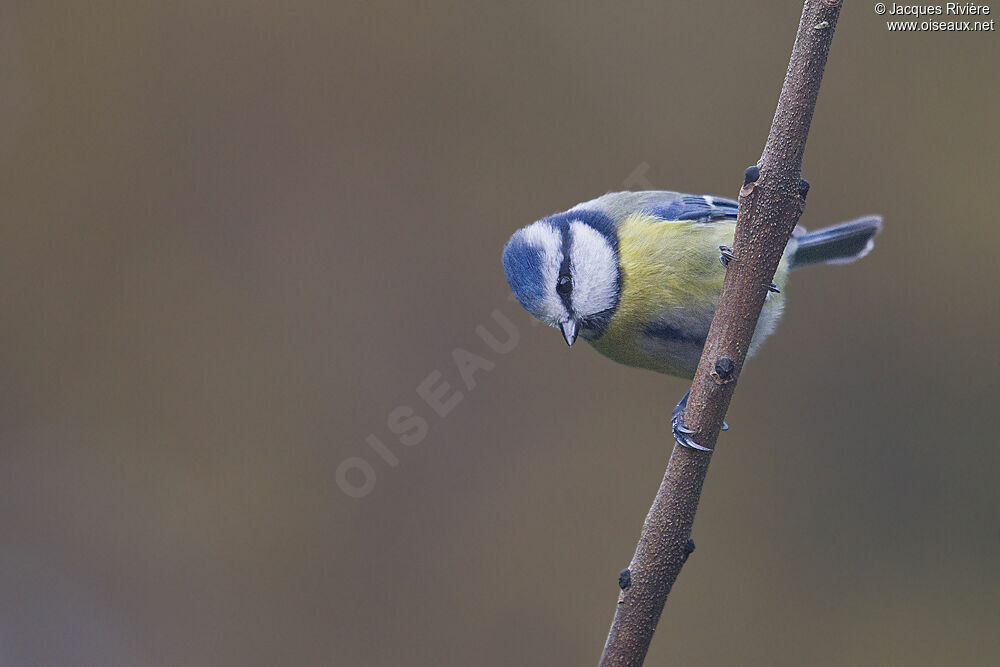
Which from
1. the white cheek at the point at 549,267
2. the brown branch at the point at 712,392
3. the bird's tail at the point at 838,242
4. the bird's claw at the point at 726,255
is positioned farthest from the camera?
the bird's tail at the point at 838,242

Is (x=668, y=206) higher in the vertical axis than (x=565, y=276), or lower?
higher

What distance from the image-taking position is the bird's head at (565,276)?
1635 mm

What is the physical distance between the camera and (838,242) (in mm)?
1965

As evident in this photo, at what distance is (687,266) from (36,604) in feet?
7.35

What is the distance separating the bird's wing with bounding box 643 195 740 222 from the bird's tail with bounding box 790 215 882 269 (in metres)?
0.25

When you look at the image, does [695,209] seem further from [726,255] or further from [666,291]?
[726,255]

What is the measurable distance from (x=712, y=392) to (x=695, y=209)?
788mm

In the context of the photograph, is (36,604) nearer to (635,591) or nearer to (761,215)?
(635,591)

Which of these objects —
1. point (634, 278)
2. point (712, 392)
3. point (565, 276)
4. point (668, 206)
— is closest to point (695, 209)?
point (668, 206)

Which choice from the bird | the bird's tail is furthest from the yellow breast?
the bird's tail

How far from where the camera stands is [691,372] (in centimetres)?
178

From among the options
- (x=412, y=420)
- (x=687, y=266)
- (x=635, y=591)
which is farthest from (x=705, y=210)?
(x=412, y=420)

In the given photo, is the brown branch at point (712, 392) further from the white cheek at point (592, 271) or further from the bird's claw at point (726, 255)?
the white cheek at point (592, 271)

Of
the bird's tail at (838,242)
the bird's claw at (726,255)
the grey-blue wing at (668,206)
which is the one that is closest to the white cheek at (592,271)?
the grey-blue wing at (668,206)
